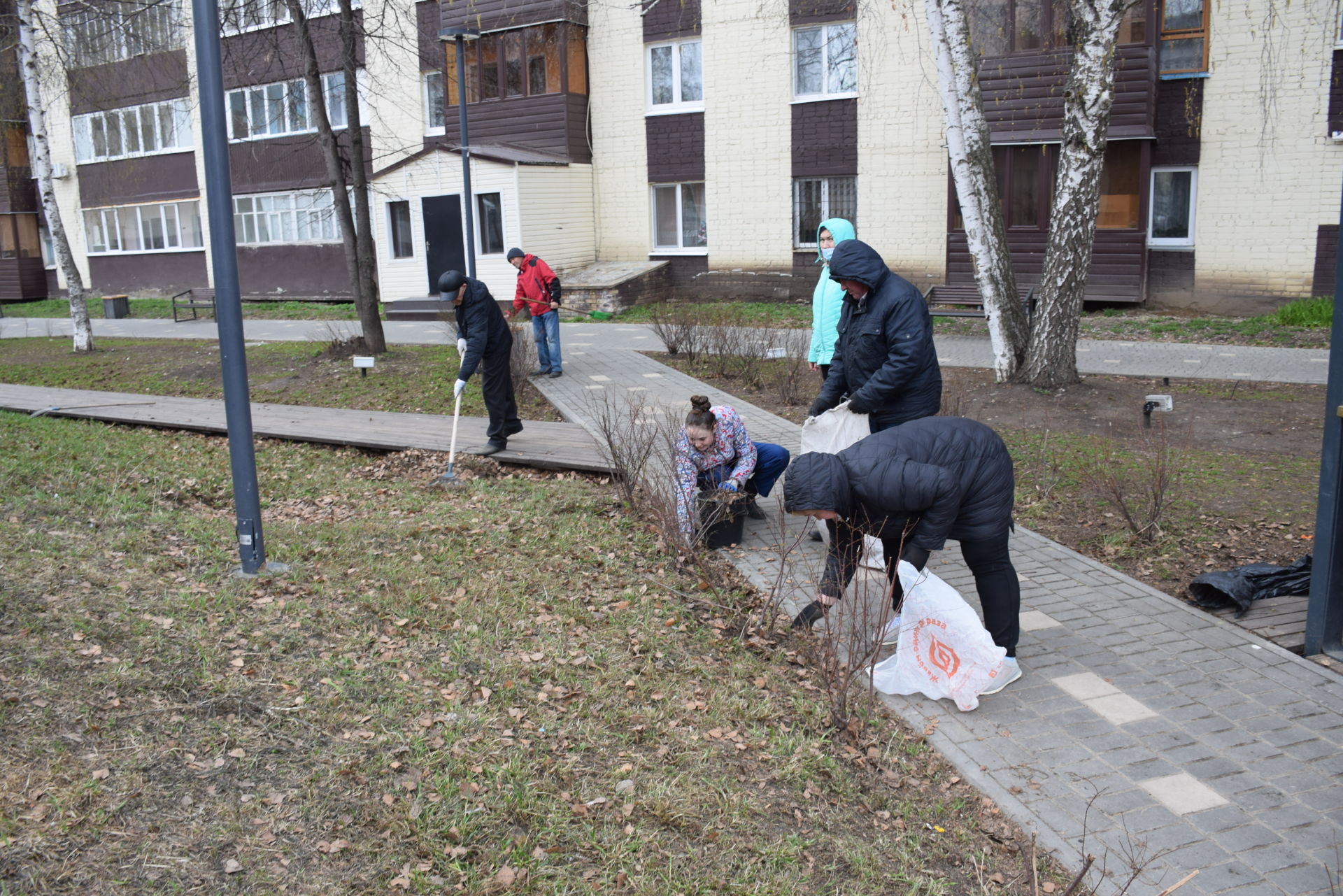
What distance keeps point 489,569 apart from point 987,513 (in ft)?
9.19

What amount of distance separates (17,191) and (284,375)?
81.5 ft

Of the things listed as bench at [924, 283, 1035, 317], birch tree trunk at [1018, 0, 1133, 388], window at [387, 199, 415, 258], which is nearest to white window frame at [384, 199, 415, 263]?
window at [387, 199, 415, 258]

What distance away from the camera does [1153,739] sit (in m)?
4.11

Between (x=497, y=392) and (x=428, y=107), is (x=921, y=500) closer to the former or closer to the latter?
(x=497, y=392)

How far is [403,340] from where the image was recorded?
17.9 meters

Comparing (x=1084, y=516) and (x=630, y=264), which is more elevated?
(x=630, y=264)

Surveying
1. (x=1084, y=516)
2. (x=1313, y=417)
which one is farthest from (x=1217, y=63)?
(x=1084, y=516)

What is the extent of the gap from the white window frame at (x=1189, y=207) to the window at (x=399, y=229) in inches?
615

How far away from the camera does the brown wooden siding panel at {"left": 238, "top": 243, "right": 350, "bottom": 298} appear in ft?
85.1

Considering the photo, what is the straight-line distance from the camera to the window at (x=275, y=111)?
2591cm

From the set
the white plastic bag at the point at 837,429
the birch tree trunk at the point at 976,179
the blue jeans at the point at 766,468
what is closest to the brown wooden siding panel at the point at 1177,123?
the birch tree trunk at the point at 976,179

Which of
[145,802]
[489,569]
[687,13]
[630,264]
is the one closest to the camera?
[145,802]

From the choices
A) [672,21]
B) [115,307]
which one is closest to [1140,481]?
[672,21]

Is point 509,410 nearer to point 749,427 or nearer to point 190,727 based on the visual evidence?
point 749,427
